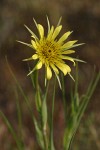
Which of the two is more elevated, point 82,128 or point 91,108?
point 82,128

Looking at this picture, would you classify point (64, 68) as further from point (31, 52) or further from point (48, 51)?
point (31, 52)

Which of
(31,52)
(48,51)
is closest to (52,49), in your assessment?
(48,51)

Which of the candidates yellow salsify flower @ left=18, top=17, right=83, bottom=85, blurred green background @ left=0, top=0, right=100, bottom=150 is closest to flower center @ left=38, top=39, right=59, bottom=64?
yellow salsify flower @ left=18, top=17, right=83, bottom=85

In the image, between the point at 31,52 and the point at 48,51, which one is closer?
the point at 48,51

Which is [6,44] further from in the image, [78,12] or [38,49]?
[38,49]

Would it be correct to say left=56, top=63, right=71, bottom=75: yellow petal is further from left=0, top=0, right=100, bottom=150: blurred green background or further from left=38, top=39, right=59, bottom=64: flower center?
left=0, top=0, right=100, bottom=150: blurred green background

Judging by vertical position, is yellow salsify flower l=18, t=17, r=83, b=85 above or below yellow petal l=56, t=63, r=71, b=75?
above

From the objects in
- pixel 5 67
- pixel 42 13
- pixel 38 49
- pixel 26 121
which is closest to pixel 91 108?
pixel 26 121

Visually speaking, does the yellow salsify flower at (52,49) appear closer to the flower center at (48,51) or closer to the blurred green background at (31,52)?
the flower center at (48,51)
